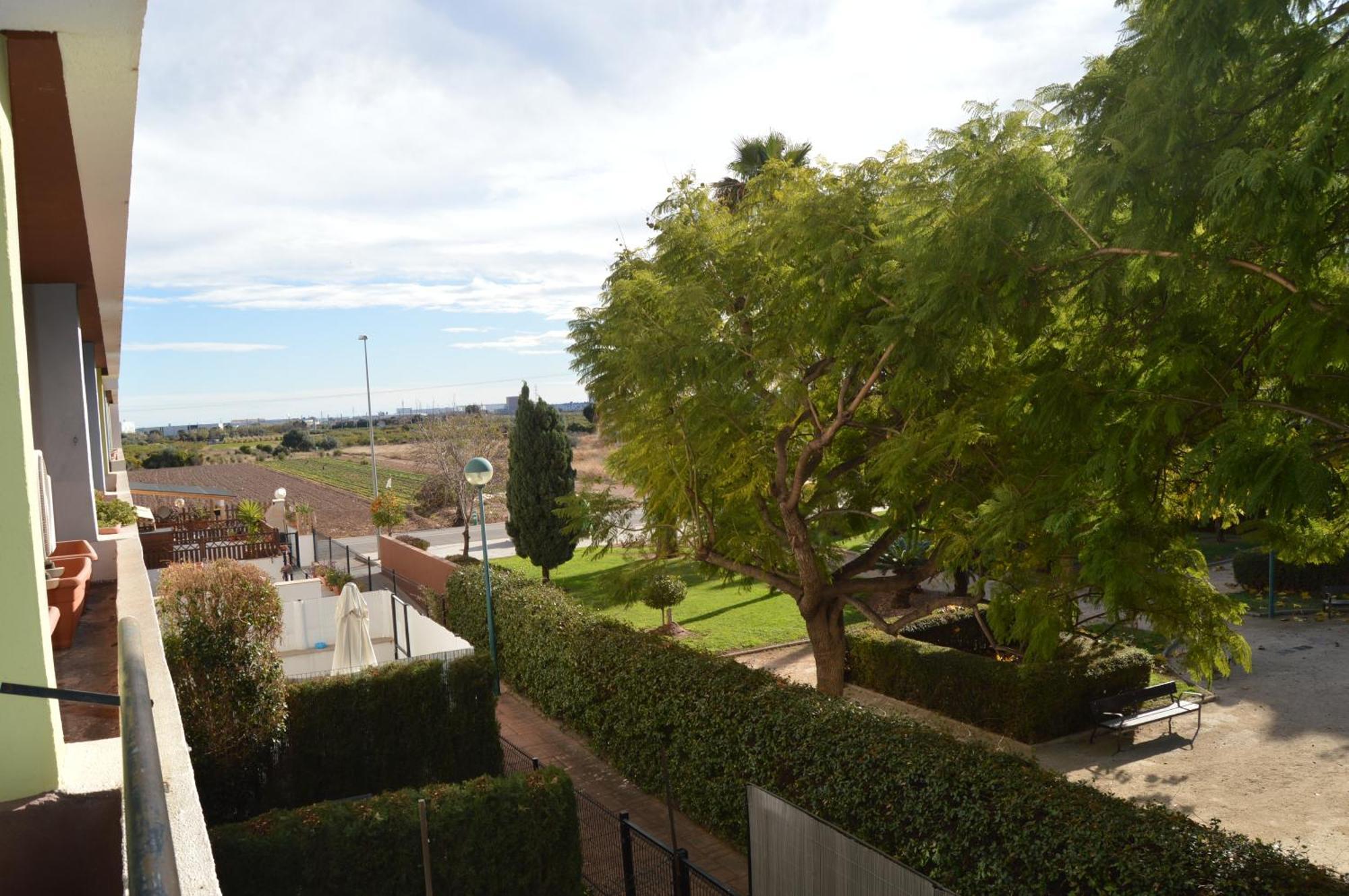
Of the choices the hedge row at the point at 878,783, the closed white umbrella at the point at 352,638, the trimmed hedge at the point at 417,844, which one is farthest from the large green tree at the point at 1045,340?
the trimmed hedge at the point at 417,844

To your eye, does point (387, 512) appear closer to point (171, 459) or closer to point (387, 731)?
point (387, 731)

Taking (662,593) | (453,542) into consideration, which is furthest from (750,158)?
(453,542)

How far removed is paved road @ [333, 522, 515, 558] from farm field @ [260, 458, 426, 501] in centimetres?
747

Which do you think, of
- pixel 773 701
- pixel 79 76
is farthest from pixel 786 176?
pixel 79 76

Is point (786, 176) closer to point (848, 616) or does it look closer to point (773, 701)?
point (773, 701)

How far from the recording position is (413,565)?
26.0 meters

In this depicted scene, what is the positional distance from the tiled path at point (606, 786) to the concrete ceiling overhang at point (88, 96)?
762 centimetres

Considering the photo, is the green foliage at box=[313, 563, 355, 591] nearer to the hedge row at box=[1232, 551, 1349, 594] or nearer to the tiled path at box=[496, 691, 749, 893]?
the tiled path at box=[496, 691, 749, 893]

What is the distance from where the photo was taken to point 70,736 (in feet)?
11.8

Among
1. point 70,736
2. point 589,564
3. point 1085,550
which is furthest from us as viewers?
point 589,564

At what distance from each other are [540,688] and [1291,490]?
1211cm

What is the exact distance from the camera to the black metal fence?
8.05 m

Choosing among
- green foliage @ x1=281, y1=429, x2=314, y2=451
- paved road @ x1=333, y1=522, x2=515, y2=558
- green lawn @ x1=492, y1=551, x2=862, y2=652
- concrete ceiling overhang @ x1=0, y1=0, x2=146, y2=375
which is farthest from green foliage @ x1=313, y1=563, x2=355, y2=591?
green foliage @ x1=281, y1=429, x2=314, y2=451

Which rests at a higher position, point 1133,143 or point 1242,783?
point 1133,143
